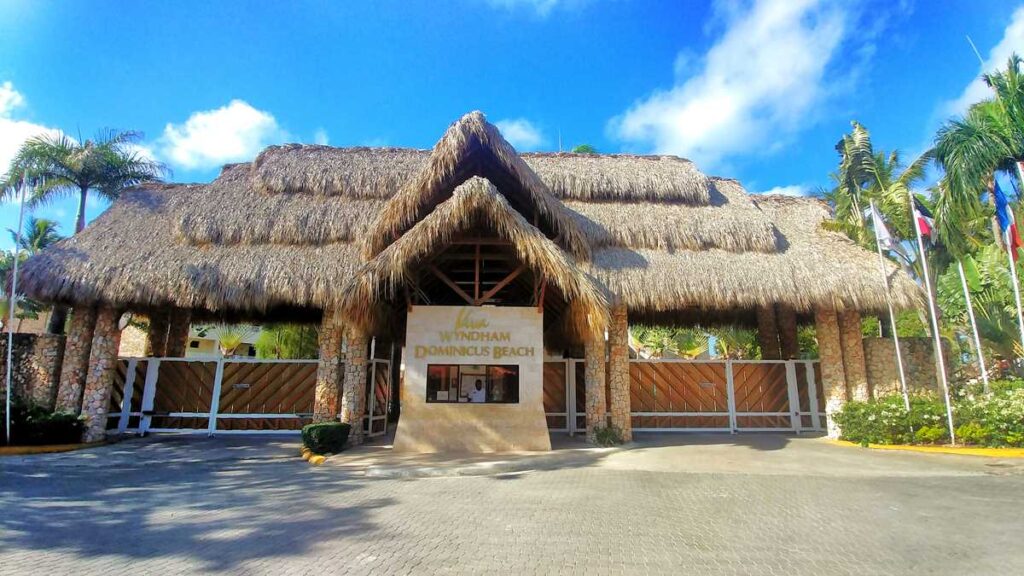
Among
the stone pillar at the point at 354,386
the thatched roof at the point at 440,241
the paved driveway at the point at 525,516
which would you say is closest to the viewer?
the paved driveway at the point at 525,516

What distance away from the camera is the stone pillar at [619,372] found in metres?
12.4

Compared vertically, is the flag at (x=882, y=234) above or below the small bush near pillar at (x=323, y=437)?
above

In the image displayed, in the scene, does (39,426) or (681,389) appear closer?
(39,426)

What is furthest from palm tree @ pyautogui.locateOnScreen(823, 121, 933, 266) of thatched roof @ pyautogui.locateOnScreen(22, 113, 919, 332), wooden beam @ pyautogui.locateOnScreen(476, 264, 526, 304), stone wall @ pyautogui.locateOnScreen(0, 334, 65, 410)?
stone wall @ pyautogui.locateOnScreen(0, 334, 65, 410)

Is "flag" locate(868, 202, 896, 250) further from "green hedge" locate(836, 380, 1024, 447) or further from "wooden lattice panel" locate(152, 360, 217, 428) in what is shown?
"wooden lattice panel" locate(152, 360, 217, 428)

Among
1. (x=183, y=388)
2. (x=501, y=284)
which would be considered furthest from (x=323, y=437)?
(x=183, y=388)

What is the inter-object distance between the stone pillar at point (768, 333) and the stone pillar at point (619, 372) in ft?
22.0

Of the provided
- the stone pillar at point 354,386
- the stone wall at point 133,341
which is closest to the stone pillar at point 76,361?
the stone pillar at point 354,386

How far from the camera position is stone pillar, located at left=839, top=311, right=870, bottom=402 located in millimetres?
13438

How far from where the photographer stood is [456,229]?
35.0ft

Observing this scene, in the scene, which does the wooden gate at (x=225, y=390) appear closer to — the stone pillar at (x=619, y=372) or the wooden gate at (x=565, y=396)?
the wooden gate at (x=565, y=396)

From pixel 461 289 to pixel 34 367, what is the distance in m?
11.3

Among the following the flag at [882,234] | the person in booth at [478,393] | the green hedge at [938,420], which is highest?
the flag at [882,234]

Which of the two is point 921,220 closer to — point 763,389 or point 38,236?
point 763,389
